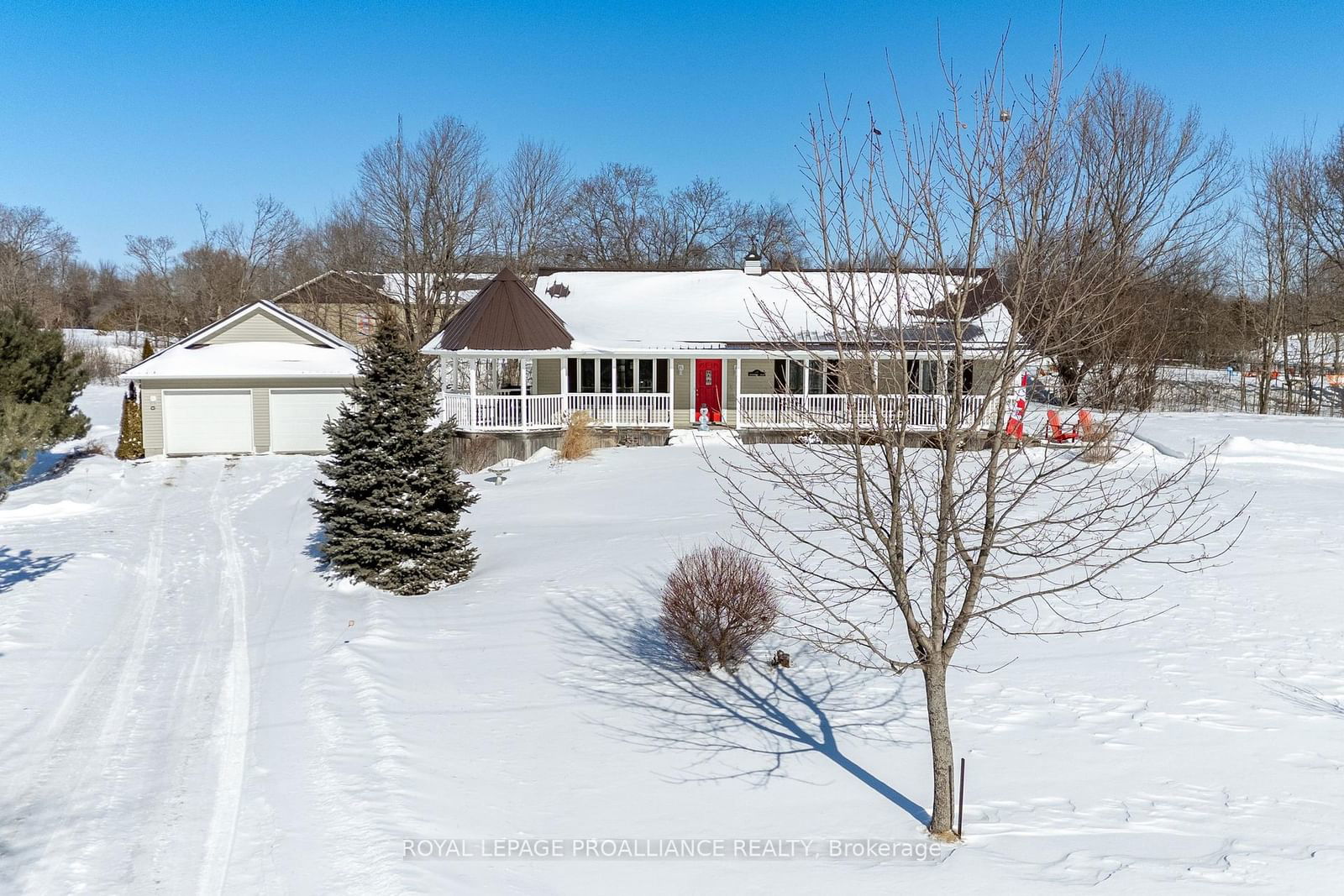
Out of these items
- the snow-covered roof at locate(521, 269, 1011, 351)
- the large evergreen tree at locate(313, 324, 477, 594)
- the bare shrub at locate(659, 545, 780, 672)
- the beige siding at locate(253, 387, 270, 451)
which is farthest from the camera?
the beige siding at locate(253, 387, 270, 451)

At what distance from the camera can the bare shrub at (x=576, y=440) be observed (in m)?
22.3

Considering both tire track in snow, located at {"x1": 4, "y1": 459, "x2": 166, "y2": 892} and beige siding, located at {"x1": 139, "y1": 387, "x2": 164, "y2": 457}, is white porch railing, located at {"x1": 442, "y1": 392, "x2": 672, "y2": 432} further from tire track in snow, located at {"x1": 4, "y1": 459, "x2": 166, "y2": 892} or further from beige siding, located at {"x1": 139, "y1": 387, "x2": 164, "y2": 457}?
tire track in snow, located at {"x1": 4, "y1": 459, "x2": 166, "y2": 892}

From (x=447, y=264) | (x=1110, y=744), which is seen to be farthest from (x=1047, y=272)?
(x=447, y=264)

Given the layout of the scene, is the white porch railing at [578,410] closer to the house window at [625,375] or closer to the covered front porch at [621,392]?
the covered front porch at [621,392]

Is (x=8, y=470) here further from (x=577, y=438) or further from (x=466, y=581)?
(x=577, y=438)

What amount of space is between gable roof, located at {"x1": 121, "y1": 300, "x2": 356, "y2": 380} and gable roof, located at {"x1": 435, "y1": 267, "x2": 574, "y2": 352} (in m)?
3.67

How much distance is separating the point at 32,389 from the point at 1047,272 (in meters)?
25.9

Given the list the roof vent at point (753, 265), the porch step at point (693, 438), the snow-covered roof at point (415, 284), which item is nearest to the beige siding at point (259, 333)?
the snow-covered roof at point (415, 284)

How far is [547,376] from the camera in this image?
27.7 meters

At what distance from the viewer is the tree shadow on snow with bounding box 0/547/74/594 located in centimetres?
1339

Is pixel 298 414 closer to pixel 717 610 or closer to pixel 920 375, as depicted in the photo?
pixel 717 610

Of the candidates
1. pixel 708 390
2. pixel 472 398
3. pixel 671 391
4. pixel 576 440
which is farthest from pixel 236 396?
pixel 708 390

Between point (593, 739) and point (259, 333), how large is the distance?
23.2 m

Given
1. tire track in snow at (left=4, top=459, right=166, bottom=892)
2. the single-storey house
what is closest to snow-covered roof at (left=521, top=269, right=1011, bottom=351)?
the single-storey house
